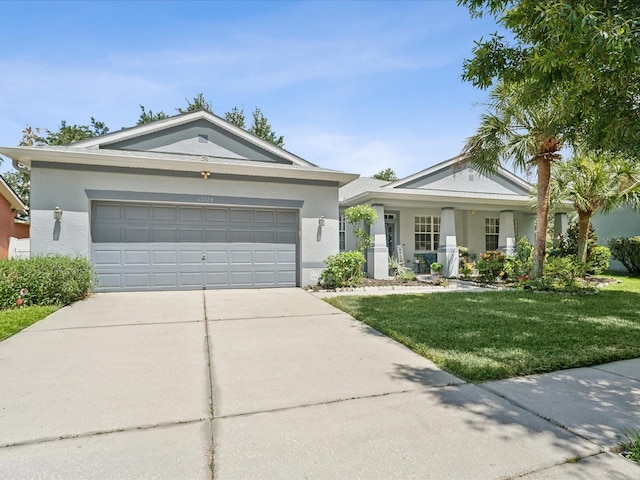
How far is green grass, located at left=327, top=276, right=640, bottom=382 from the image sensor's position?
13.6ft

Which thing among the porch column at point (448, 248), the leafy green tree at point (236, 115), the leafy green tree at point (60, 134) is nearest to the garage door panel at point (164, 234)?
the porch column at point (448, 248)

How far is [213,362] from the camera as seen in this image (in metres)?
4.17

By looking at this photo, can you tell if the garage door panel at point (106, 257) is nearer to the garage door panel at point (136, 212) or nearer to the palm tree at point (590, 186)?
the garage door panel at point (136, 212)

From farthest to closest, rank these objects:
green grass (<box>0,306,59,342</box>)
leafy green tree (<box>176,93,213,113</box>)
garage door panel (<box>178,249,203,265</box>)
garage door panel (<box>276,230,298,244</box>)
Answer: leafy green tree (<box>176,93,213,113</box>)
garage door panel (<box>276,230,298,244</box>)
garage door panel (<box>178,249,203,265</box>)
green grass (<box>0,306,59,342</box>)

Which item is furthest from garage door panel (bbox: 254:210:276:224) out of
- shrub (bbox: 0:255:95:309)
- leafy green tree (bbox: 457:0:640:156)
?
leafy green tree (bbox: 457:0:640:156)

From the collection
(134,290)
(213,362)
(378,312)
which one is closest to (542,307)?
(378,312)

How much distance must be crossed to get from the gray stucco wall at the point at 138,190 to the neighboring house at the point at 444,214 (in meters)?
2.75

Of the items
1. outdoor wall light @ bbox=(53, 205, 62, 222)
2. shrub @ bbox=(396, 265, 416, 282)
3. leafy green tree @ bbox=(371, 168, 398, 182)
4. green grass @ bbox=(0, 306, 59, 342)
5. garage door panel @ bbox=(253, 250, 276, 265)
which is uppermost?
leafy green tree @ bbox=(371, 168, 398, 182)

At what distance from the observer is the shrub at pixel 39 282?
23.1ft

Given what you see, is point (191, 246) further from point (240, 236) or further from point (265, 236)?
point (265, 236)

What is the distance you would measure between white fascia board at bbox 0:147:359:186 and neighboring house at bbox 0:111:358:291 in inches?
1.1

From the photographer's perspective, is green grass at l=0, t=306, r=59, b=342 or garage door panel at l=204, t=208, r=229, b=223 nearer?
green grass at l=0, t=306, r=59, b=342

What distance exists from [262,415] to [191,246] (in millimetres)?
7978

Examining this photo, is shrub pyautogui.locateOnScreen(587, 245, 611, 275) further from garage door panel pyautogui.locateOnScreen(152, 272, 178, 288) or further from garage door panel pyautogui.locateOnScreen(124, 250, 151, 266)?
garage door panel pyautogui.locateOnScreen(124, 250, 151, 266)
